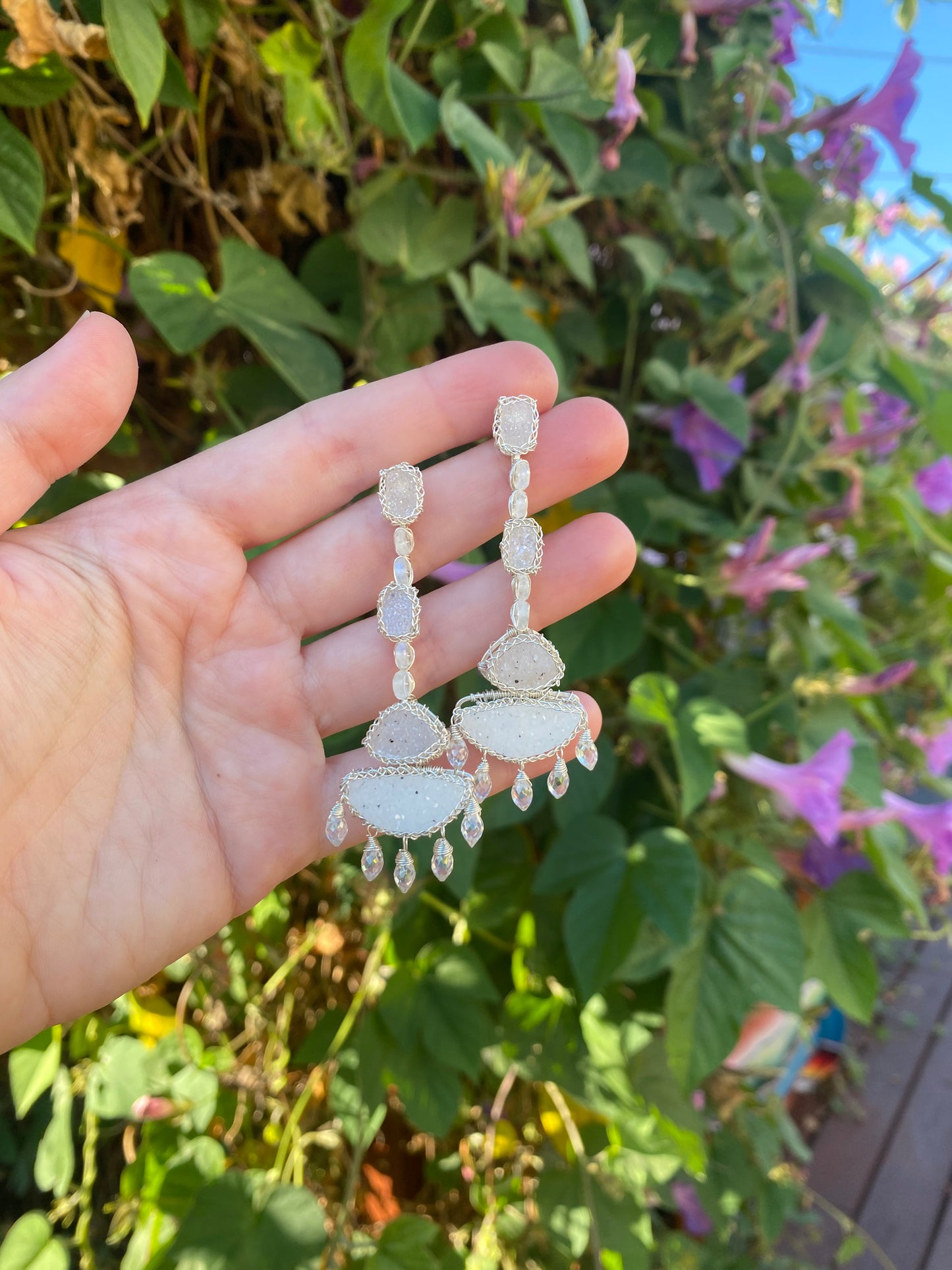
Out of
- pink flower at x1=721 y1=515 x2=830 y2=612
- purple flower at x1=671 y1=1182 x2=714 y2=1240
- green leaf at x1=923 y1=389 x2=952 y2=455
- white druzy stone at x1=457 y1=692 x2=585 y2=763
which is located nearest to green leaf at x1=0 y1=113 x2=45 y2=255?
white druzy stone at x1=457 y1=692 x2=585 y2=763

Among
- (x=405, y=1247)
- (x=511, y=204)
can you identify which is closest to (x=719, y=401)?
(x=511, y=204)

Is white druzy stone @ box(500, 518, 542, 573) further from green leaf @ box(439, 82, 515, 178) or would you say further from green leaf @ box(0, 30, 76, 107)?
green leaf @ box(0, 30, 76, 107)

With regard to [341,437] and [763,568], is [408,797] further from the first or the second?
[763,568]

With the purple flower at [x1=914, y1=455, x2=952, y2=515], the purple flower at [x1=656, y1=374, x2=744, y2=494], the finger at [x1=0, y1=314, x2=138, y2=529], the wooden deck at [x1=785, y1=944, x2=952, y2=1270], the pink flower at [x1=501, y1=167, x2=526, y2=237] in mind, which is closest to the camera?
the finger at [x1=0, y1=314, x2=138, y2=529]

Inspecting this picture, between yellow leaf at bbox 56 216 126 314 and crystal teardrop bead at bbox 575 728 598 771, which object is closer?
crystal teardrop bead at bbox 575 728 598 771

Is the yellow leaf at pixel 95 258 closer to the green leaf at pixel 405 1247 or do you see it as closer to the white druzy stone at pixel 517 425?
the white druzy stone at pixel 517 425

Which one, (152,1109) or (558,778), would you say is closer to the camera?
(558,778)

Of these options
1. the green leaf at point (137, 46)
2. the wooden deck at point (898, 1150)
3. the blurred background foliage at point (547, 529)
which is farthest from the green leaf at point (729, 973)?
the wooden deck at point (898, 1150)
